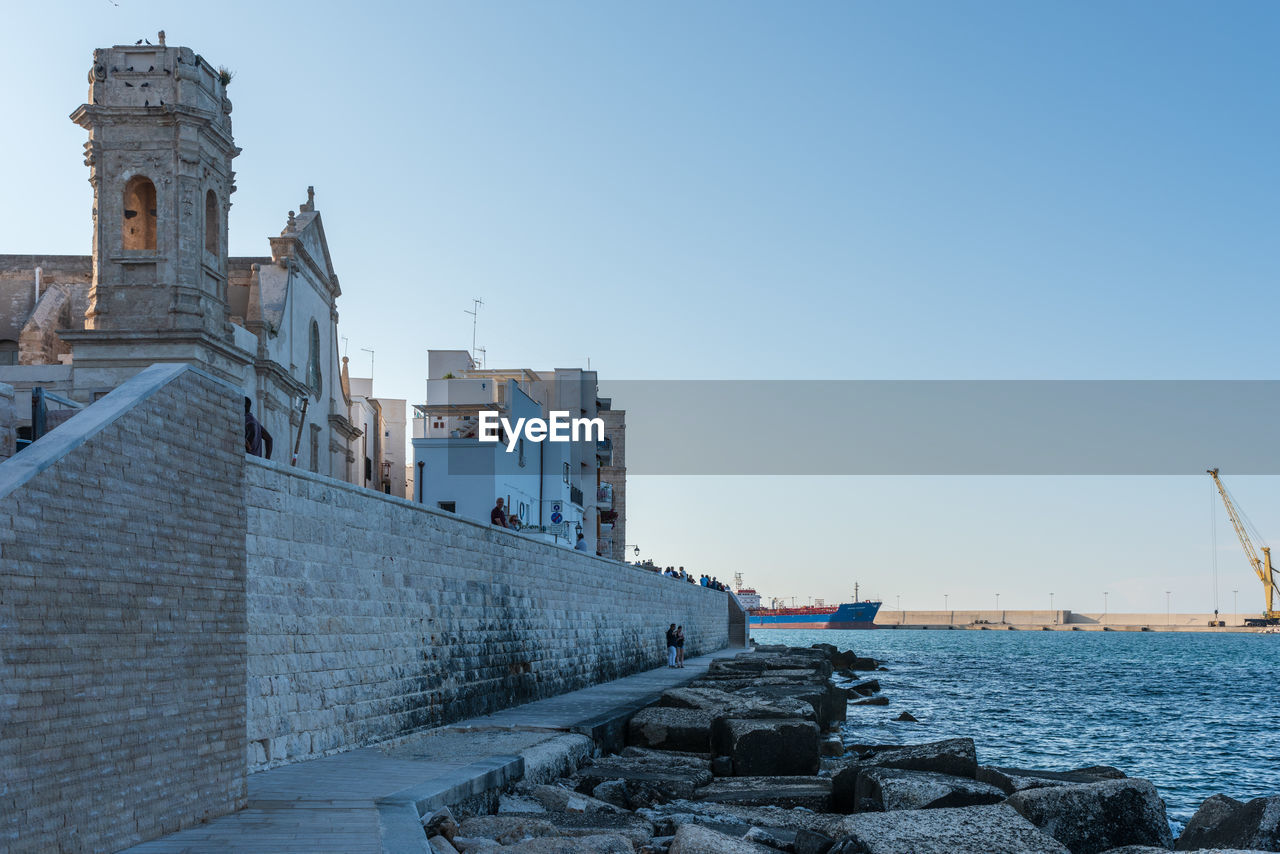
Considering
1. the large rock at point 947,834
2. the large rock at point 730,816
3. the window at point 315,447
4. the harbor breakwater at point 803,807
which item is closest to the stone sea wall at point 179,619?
the harbor breakwater at point 803,807

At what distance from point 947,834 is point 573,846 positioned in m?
2.55

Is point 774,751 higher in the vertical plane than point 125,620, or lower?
lower

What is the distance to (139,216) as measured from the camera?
848 inches

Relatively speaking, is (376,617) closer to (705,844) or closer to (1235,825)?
(705,844)

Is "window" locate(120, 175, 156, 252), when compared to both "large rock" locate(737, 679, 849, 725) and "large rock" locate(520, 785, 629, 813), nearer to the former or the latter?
"large rock" locate(737, 679, 849, 725)

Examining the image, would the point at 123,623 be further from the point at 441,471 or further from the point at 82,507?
the point at 441,471

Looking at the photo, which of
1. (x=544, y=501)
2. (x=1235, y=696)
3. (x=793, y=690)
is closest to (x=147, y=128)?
(x=793, y=690)

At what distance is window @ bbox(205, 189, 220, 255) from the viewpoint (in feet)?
73.4

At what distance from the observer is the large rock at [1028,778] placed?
10.6 meters

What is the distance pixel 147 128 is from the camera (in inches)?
831

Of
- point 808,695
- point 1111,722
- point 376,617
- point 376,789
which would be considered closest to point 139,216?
point 376,617

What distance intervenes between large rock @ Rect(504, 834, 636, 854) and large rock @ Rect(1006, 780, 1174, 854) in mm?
3479

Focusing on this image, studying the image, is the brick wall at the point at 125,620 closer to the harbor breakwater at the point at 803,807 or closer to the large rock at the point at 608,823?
the harbor breakwater at the point at 803,807

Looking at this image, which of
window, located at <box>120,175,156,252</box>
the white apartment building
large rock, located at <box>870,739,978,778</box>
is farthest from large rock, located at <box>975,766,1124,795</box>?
the white apartment building
